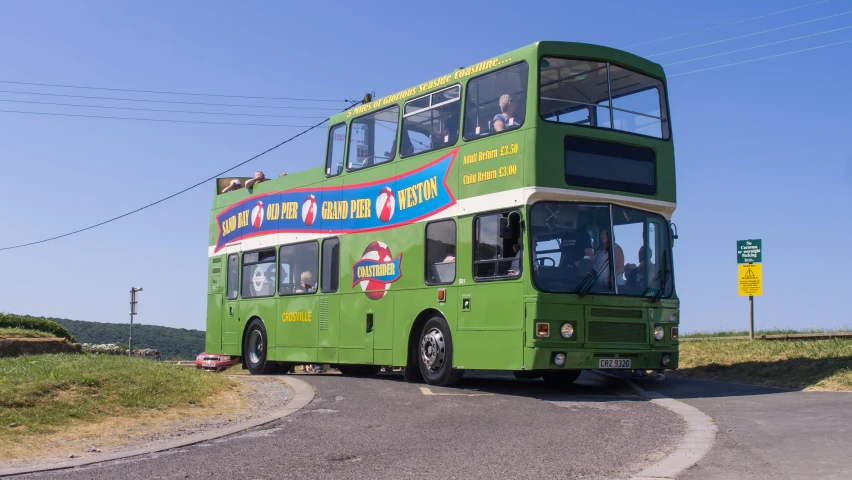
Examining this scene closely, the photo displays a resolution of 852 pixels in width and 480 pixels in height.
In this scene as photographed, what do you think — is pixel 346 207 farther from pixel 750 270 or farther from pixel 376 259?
pixel 750 270

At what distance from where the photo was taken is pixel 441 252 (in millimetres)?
14688

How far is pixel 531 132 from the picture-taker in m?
12.9

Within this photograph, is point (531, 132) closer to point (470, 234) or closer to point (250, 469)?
point (470, 234)

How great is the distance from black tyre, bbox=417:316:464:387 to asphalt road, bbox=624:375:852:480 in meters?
3.05

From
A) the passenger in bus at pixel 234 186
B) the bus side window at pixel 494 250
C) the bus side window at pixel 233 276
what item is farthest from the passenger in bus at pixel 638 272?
the passenger in bus at pixel 234 186

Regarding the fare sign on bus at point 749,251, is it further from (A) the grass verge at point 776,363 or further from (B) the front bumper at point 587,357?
(B) the front bumper at point 587,357

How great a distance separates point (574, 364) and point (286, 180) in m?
9.02

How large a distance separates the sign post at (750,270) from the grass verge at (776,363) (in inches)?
41.8

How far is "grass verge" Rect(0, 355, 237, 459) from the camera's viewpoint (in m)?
8.98

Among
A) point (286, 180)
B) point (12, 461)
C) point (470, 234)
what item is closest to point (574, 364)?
point (470, 234)

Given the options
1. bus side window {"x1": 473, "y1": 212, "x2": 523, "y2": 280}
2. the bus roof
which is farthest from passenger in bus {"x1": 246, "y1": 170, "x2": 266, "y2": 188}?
bus side window {"x1": 473, "y1": 212, "x2": 523, "y2": 280}

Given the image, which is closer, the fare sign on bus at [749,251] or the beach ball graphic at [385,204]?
the beach ball graphic at [385,204]

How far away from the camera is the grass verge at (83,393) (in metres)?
8.98

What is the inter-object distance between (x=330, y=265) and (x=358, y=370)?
137 inches
